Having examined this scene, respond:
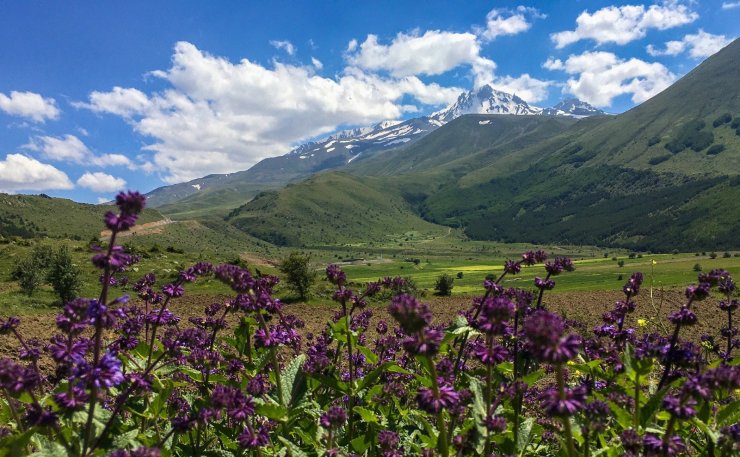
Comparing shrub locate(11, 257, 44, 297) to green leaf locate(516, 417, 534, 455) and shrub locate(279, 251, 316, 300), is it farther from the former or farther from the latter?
green leaf locate(516, 417, 534, 455)

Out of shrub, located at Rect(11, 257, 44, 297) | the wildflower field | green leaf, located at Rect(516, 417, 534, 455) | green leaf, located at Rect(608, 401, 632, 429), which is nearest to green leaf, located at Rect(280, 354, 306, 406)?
the wildflower field

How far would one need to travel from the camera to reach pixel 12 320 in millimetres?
6215

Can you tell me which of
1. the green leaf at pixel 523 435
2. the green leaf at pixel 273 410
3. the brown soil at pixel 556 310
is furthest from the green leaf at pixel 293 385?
the brown soil at pixel 556 310

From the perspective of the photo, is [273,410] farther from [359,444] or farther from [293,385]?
[359,444]

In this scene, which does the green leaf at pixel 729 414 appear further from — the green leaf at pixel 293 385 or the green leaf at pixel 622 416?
the green leaf at pixel 293 385

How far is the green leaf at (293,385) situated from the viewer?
5472 millimetres

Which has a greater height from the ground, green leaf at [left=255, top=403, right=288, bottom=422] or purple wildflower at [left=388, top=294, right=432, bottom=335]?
purple wildflower at [left=388, top=294, right=432, bottom=335]

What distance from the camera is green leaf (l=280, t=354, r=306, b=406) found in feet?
18.0

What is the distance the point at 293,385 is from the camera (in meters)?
5.65

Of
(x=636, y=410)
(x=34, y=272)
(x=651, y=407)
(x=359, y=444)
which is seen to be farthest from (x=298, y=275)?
(x=651, y=407)

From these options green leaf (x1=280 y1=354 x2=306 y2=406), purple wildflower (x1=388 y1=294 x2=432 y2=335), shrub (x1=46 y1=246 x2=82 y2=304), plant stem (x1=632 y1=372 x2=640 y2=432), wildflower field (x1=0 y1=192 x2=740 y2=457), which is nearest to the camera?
purple wildflower (x1=388 y1=294 x2=432 y2=335)

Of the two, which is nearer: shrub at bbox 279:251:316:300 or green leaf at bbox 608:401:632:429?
green leaf at bbox 608:401:632:429

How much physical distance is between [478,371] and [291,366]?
3.03 m

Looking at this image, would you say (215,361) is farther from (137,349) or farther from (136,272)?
(136,272)
